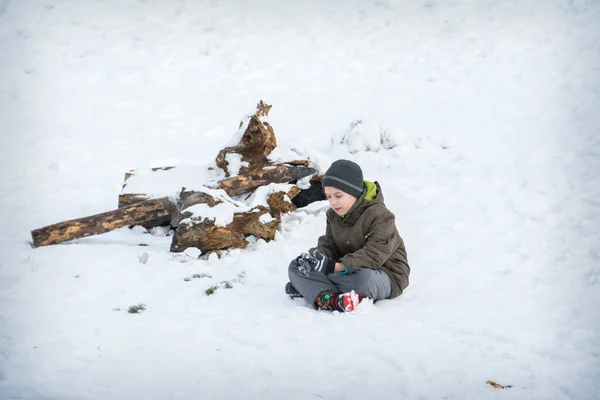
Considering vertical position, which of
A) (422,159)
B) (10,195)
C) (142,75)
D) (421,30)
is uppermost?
(421,30)

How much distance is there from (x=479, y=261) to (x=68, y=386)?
13.9 feet

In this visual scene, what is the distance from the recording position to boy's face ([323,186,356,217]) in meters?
4.85

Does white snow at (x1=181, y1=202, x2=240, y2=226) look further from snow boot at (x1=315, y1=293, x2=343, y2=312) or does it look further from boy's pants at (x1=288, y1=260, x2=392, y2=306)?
snow boot at (x1=315, y1=293, x2=343, y2=312)

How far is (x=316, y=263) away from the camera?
4.66m

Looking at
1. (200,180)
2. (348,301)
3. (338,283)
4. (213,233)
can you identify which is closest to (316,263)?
(338,283)

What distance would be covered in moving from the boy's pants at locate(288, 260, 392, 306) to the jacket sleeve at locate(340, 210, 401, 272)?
8 centimetres

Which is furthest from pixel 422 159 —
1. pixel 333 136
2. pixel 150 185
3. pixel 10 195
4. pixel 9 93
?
pixel 9 93

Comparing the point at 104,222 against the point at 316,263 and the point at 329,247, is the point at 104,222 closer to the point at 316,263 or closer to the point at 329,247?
the point at 329,247

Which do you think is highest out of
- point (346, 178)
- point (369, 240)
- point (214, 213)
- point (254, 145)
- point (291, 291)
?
point (346, 178)

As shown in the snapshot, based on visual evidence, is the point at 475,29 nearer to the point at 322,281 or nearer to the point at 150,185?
the point at 150,185

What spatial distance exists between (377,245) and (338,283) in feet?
1.54

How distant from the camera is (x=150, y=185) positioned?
24.8 feet

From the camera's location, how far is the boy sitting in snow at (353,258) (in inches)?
184

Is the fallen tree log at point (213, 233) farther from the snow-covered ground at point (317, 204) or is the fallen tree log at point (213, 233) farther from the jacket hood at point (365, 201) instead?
the jacket hood at point (365, 201)
